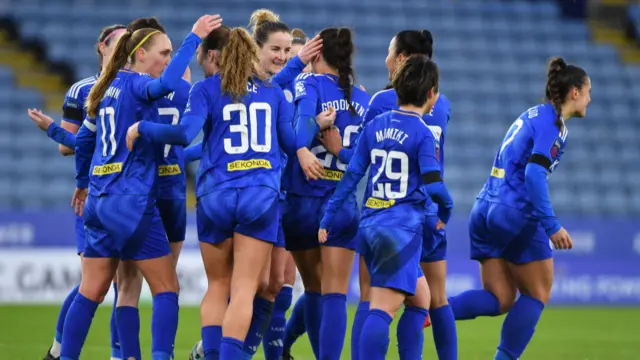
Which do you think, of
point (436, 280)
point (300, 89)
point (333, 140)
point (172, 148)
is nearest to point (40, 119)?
point (172, 148)

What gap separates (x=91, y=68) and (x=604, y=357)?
10563 mm

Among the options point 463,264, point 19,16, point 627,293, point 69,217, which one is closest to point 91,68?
point 19,16

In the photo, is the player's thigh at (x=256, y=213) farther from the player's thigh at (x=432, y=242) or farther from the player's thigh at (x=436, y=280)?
the player's thigh at (x=436, y=280)

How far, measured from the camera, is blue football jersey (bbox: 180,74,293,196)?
562cm

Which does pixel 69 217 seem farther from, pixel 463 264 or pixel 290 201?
pixel 290 201

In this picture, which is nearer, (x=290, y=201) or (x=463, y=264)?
(x=290, y=201)

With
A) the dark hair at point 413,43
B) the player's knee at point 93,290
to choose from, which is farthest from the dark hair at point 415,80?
the player's knee at point 93,290

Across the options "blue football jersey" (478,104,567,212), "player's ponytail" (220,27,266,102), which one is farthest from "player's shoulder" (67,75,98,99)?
"blue football jersey" (478,104,567,212)

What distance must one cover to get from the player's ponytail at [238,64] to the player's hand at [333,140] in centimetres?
67

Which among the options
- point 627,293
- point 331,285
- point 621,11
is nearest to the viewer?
point 331,285

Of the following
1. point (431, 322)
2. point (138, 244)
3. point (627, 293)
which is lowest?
point (627, 293)

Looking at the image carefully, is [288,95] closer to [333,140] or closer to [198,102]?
[333,140]

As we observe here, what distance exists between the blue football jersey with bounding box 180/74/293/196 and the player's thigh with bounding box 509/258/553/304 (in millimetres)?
1855

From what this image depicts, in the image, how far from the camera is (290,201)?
6.45 metres
